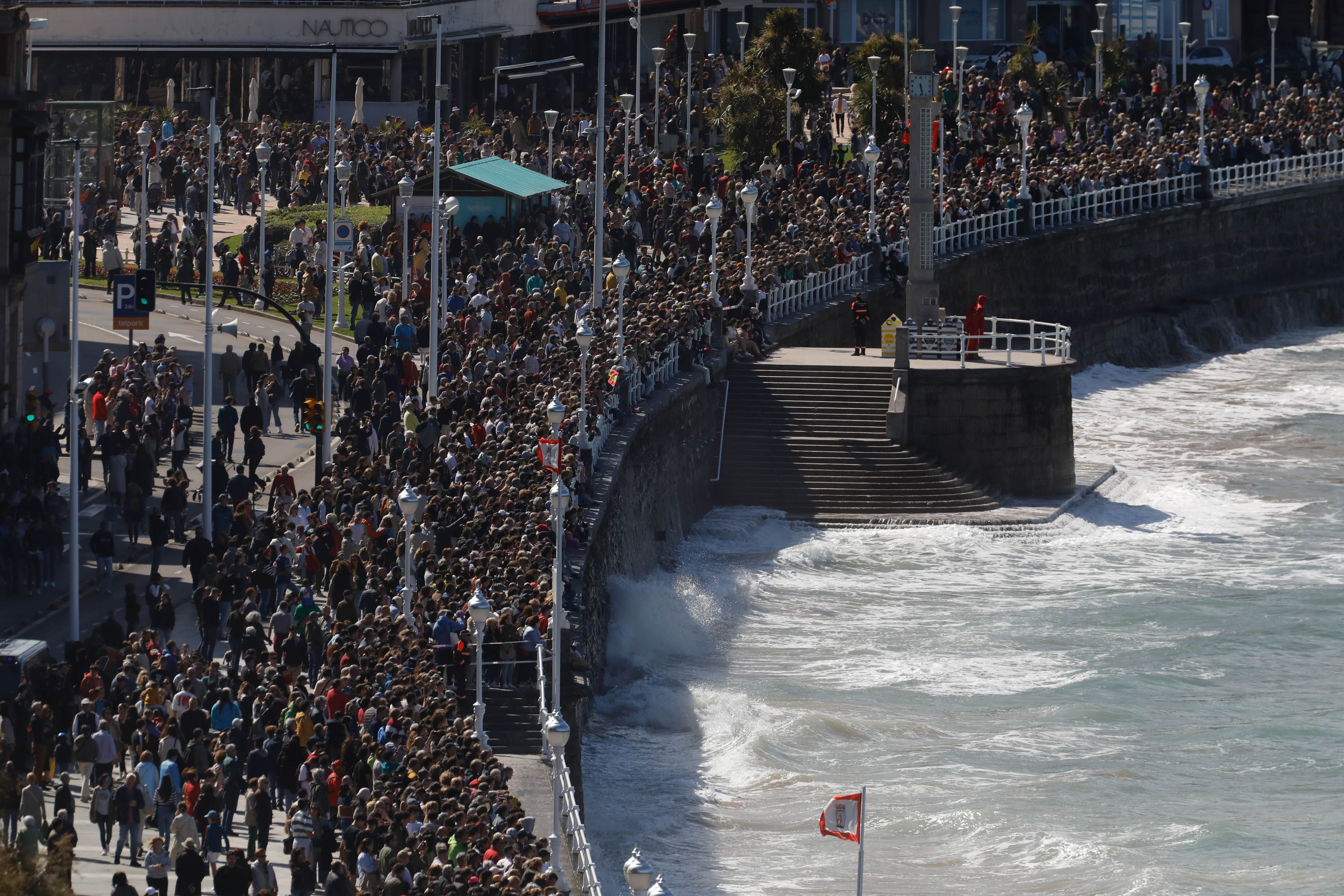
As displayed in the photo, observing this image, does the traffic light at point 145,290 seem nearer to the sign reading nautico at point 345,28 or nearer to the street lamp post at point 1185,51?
the sign reading nautico at point 345,28

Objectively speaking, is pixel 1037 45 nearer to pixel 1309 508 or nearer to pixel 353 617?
pixel 1309 508

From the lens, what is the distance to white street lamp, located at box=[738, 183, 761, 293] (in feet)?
154

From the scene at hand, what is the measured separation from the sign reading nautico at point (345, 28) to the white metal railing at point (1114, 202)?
77.7 ft

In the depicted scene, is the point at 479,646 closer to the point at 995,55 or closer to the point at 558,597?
the point at 558,597

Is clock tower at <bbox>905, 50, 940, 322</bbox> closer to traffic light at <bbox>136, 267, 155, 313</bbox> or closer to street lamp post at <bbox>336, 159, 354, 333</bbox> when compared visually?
street lamp post at <bbox>336, 159, 354, 333</bbox>

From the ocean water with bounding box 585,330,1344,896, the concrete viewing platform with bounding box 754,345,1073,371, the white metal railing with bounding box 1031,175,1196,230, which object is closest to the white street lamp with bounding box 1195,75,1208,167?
the white metal railing with bounding box 1031,175,1196,230

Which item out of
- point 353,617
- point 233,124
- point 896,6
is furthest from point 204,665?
point 896,6

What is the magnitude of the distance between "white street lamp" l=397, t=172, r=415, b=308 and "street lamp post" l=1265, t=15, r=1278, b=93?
33.4 meters

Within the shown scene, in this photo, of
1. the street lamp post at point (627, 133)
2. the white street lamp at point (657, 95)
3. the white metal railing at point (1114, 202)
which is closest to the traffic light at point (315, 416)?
the street lamp post at point (627, 133)

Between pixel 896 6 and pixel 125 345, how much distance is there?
122ft

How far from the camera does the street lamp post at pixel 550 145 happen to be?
5697cm

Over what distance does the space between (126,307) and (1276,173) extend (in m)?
40.4

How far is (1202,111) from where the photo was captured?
213ft

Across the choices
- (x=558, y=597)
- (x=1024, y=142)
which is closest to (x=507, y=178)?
(x=1024, y=142)
